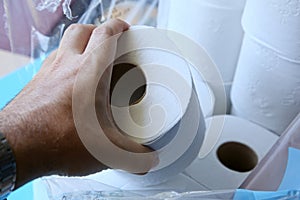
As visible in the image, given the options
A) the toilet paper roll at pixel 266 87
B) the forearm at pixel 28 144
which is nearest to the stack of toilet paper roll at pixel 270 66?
the toilet paper roll at pixel 266 87

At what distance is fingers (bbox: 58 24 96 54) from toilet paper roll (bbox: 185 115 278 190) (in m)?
0.20

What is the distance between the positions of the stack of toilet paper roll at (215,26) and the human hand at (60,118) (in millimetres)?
192

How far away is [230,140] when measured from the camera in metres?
0.52

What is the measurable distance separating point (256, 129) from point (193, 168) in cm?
12

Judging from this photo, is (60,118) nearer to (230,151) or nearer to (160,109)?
(160,109)

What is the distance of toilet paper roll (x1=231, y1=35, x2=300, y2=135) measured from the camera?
0.48 meters

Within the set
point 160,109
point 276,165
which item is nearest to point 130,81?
point 160,109

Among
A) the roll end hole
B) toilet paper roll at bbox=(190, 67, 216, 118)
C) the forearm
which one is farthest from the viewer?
toilet paper roll at bbox=(190, 67, 216, 118)

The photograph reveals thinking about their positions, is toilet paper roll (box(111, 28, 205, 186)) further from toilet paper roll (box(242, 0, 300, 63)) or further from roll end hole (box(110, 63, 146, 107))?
toilet paper roll (box(242, 0, 300, 63))

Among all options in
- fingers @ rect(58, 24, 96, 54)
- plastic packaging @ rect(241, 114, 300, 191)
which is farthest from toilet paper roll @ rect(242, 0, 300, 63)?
fingers @ rect(58, 24, 96, 54)

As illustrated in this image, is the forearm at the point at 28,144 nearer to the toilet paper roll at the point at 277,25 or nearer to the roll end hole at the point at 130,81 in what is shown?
the roll end hole at the point at 130,81

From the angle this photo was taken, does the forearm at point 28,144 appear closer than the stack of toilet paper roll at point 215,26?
Yes

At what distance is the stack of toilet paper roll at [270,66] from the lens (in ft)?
1.46

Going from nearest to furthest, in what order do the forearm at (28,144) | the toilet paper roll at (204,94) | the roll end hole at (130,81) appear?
the forearm at (28,144)
the roll end hole at (130,81)
the toilet paper roll at (204,94)
